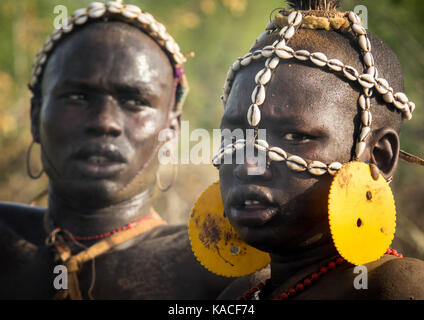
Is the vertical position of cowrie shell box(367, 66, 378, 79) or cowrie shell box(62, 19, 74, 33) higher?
cowrie shell box(62, 19, 74, 33)

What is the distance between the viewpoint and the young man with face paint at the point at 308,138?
7.59 ft

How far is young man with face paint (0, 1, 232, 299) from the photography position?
3.71m

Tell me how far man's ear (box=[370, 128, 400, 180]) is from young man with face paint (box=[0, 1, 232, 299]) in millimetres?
1457

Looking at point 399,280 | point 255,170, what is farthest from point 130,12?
point 399,280

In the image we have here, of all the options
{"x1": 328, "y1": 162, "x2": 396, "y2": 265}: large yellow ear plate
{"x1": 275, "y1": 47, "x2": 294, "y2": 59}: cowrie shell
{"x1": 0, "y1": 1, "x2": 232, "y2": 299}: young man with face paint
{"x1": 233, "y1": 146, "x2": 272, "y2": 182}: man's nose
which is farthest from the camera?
{"x1": 0, "y1": 1, "x2": 232, "y2": 299}: young man with face paint

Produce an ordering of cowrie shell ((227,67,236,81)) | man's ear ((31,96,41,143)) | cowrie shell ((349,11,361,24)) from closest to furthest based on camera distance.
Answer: cowrie shell ((349,11,361,24)) → cowrie shell ((227,67,236,81)) → man's ear ((31,96,41,143))

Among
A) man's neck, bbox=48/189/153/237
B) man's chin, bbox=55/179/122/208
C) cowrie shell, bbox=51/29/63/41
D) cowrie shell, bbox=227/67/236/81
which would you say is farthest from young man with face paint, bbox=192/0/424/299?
cowrie shell, bbox=51/29/63/41

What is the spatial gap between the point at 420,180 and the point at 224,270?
188 inches

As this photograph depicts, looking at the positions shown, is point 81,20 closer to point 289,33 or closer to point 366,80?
point 289,33

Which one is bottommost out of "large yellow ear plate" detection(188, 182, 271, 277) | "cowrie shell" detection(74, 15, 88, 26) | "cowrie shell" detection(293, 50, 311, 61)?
"large yellow ear plate" detection(188, 182, 271, 277)

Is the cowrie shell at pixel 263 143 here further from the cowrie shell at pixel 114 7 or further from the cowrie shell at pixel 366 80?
the cowrie shell at pixel 114 7

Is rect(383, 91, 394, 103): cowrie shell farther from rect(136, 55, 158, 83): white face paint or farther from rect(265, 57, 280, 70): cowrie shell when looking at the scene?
rect(136, 55, 158, 83): white face paint

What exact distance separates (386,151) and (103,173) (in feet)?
6.31
